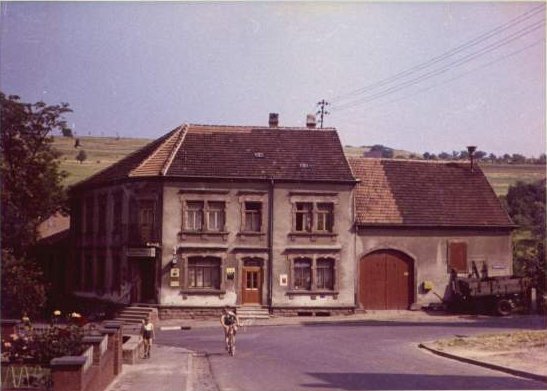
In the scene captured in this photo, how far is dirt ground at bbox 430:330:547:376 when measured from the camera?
814 inches

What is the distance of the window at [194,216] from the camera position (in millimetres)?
39562

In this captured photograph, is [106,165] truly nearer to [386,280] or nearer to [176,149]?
[176,149]

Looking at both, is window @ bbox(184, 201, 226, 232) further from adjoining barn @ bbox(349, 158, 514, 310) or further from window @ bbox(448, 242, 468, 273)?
window @ bbox(448, 242, 468, 273)

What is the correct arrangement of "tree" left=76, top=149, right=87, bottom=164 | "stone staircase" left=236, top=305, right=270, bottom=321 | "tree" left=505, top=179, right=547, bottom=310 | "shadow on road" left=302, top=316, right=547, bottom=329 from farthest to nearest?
1. "tree" left=76, top=149, right=87, bottom=164
2. "tree" left=505, top=179, right=547, bottom=310
3. "stone staircase" left=236, top=305, right=270, bottom=321
4. "shadow on road" left=302, top=316, right=547, bottom=329

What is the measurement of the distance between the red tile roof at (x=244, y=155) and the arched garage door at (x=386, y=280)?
15.6ft

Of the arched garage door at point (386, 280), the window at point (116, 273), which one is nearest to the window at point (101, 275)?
the window at point (116, 273)

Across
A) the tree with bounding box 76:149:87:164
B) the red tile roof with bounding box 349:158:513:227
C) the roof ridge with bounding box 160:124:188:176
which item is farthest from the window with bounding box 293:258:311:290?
the tree with bounding box 76:149:87:164

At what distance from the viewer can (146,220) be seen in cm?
3997

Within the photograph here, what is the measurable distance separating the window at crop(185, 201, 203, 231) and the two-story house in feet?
0.17

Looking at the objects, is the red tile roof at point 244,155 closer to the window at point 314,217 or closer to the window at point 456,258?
the window at point 314,217

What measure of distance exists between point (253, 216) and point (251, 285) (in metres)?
3.54

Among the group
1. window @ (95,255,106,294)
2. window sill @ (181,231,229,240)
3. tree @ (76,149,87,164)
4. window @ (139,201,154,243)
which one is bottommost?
window @ (95,255,106,294)

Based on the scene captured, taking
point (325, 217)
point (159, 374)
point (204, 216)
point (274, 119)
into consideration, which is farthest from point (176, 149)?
point (159, 374)

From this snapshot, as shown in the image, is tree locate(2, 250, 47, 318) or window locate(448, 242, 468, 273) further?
window locate(448, 242, 468, 273)
